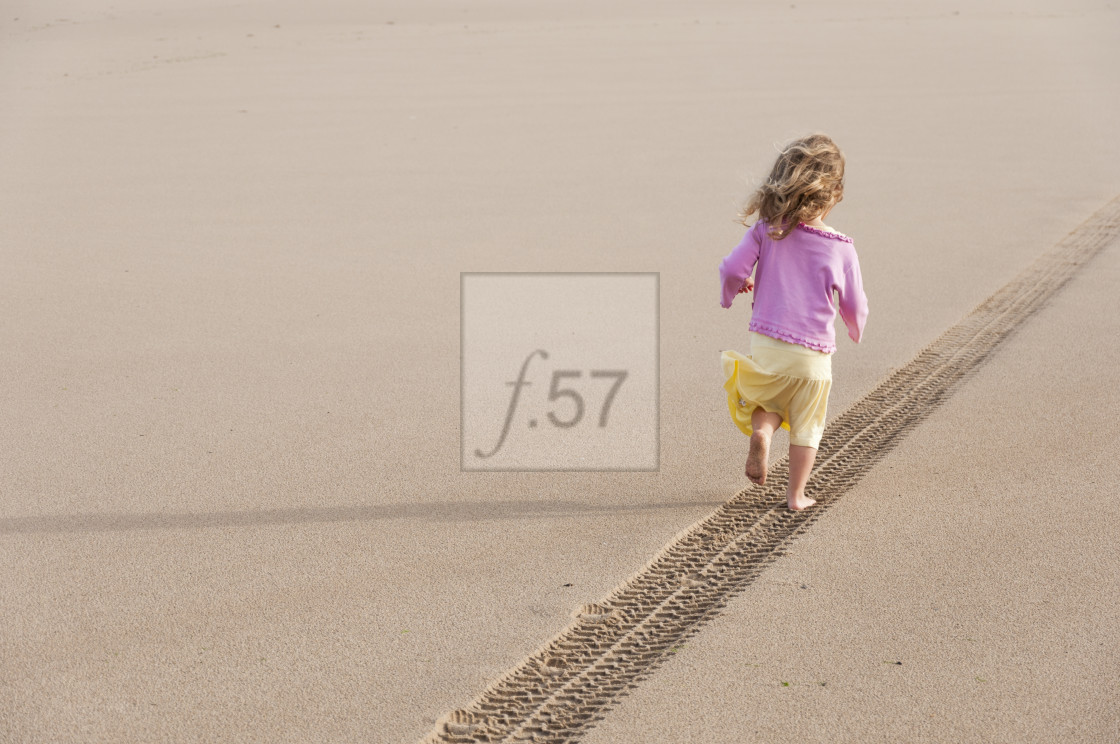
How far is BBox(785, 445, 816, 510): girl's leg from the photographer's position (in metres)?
3.74

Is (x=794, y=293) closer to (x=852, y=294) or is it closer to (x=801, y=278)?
(x=801, y=278)

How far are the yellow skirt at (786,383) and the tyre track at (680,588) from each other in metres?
0.33

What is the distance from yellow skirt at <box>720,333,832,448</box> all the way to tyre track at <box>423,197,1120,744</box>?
1.09ft

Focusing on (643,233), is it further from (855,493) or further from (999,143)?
(999,143)

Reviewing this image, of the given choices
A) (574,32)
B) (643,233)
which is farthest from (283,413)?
(574,32)

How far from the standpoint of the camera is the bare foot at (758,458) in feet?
12.2

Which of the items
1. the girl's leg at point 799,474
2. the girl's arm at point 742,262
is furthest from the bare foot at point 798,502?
the girl's arm at point 742,262

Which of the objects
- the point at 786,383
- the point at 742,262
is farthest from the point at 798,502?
the point at 742,262

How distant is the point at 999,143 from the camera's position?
1042 centimetres

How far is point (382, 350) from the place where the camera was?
5.40 meters

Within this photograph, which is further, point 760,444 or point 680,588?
point 760,444

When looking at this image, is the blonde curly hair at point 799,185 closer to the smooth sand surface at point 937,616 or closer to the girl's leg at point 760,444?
the girl's leg at point 760,444

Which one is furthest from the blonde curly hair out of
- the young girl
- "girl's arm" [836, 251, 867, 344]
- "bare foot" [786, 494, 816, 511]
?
"bare foot" [786, 494, 816, 511]

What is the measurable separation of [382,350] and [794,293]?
2.39 m
